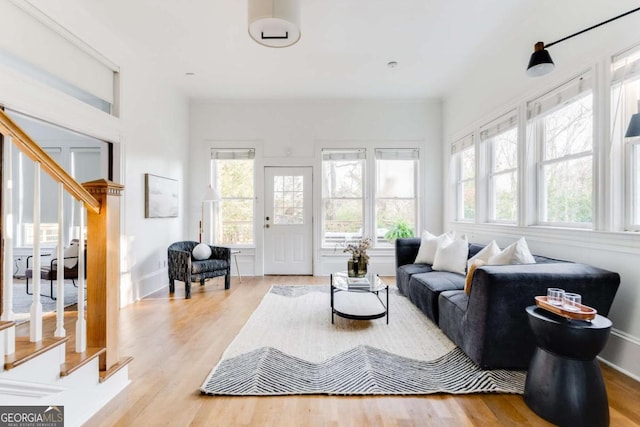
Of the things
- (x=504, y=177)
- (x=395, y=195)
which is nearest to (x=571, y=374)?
(x=504, y=177)

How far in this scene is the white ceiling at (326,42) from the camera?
2.96 meters

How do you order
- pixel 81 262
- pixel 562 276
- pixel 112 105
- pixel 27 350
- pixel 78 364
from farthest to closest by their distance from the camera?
pixel 112 105
pixel 562 276
pixel 81 262
pixel 78 364
pixel 27 350

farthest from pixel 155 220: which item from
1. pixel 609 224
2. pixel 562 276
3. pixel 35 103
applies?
pixel 609 224

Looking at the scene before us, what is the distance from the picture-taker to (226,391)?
6.23ft

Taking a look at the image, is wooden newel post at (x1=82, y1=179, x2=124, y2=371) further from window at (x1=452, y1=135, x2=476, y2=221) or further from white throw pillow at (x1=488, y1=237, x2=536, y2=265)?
window at (x1=452, y1=135, x2=476, y2=221)

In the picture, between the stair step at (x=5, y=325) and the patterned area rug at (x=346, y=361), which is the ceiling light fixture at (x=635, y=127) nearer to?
the patterned area rug at (x=346, y=361)

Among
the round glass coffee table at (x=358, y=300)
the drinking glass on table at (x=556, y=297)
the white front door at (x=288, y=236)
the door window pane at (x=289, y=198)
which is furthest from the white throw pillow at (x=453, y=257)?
the door window pane at (x=289, y=198)

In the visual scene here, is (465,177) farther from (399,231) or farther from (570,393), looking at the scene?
(570,393)

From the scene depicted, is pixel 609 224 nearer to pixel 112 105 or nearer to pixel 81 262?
pixel 81 262

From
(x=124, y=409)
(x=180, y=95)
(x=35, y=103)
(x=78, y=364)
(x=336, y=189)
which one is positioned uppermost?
(x=180, y=95)

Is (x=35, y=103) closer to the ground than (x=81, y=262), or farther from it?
farther from it

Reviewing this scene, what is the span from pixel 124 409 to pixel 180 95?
4.73 m

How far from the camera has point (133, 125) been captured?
12.8ft

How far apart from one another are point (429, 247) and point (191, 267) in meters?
3.17
